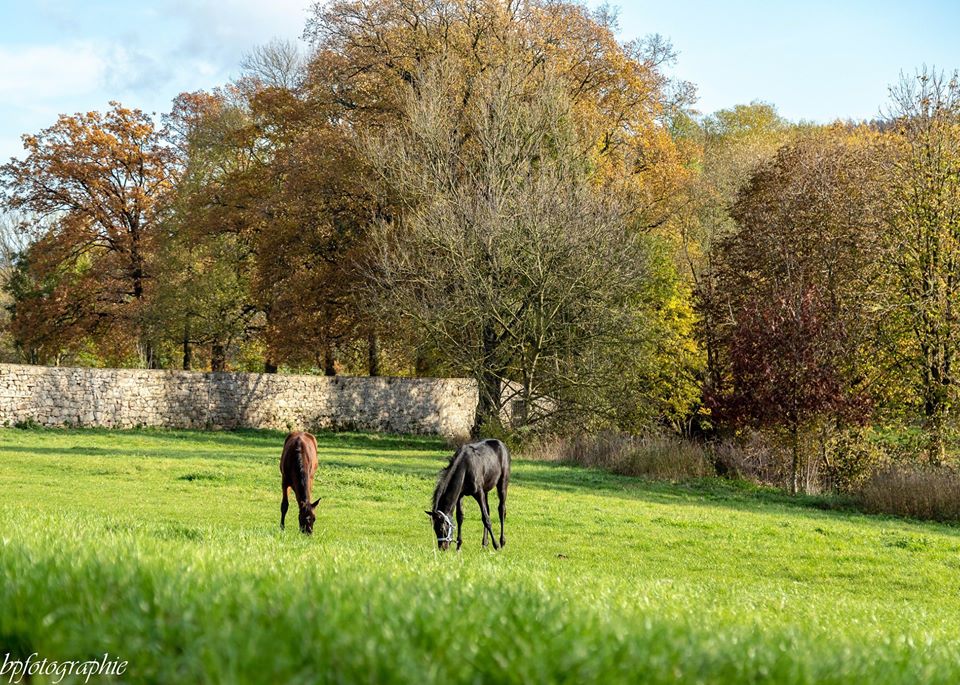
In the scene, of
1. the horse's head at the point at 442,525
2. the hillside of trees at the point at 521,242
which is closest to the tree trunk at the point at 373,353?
the hillside of trees at the point at 521,242

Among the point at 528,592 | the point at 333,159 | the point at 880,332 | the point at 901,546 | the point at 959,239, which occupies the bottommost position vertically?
the point at 901,546

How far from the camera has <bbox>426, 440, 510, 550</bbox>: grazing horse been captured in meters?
12.4

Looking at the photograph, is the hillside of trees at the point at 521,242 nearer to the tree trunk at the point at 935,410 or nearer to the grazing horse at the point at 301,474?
the tree trunk at the point at 935,410

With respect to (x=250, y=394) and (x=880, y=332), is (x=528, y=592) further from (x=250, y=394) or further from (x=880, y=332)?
(x=250, y=394)

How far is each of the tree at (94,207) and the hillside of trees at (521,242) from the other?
4.3 inches

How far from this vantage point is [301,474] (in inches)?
550

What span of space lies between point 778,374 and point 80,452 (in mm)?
18866

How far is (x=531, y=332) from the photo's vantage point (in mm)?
32812

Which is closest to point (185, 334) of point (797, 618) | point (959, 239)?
point (959, 239)

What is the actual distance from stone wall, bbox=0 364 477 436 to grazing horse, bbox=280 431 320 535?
2303 centimetres

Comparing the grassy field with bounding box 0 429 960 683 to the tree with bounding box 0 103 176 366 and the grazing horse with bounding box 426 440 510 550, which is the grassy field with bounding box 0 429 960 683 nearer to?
the grazing horse with bounding box 426 440 510 550

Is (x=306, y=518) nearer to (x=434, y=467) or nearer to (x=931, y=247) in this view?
(x=434, y=467)

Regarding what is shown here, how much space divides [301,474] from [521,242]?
19462mm

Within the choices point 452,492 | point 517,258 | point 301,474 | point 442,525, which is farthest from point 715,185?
point 442,525
